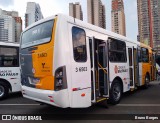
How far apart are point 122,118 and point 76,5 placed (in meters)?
30.8

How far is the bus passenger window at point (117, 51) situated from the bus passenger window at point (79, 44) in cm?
178

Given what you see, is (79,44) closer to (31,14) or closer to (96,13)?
(31,14)

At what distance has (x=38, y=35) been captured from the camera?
585 cm

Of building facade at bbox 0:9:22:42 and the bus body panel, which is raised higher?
building facade at bbox 0:9:22:42

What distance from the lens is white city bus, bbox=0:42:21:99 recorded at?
922cm

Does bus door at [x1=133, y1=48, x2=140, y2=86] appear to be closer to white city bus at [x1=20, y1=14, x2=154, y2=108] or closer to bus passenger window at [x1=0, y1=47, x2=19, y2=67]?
white city bus at [x1=20, y1=14, x2=154, y2=108]

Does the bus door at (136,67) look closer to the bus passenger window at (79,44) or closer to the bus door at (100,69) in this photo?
the bus door at (100,69)

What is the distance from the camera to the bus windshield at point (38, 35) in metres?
5.41

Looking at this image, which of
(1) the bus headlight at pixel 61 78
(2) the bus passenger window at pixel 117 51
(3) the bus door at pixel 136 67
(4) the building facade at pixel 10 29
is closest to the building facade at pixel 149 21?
(4) the building facade at pixel 10 29

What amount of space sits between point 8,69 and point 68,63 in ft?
17.3

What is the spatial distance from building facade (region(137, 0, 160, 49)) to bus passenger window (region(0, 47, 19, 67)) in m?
42.0

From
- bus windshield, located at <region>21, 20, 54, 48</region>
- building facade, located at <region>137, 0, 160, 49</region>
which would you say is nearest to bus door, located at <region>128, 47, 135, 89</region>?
bus windshield, located at <region>21, 20, 54, 48</region>

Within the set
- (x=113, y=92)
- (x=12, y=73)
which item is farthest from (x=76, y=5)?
(x=113, y=92)

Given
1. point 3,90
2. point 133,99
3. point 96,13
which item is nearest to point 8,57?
point 3,90
